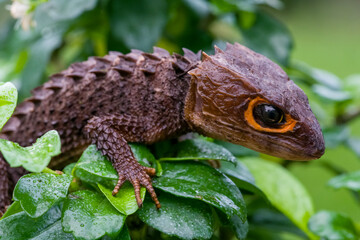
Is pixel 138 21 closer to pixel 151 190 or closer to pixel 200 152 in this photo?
pixel 200 152

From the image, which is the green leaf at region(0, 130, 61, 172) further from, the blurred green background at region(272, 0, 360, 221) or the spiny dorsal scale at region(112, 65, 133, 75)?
the blurred green background at region(272, 0, 360, 221)

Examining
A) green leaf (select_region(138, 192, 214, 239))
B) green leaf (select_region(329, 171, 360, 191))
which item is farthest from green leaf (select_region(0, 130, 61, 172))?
green leaf (select_region(329, 171, 360, 191))

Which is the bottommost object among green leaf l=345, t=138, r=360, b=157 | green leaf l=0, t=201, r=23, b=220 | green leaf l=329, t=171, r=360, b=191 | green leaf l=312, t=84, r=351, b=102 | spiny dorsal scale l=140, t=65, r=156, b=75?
green leaf l=0, t=201, r=23, b=220

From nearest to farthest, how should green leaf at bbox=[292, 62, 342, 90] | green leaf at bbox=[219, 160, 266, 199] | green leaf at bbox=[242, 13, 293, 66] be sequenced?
green leaf at bbox=[219, 160, 266, 199] → green leaf at bbox=[242, 13, 293, 66] → green leaf at bbox=[292, 62, 342, 90]

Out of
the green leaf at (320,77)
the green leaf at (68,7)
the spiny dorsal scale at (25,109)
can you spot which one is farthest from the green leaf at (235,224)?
the green leaf at (320,77)

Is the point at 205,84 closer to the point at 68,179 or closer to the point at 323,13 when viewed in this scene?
the point at 68,179

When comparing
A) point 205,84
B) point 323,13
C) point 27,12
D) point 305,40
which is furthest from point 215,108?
point 323,13

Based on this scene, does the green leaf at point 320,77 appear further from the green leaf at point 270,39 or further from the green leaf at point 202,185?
the green leaf at point 202,185
